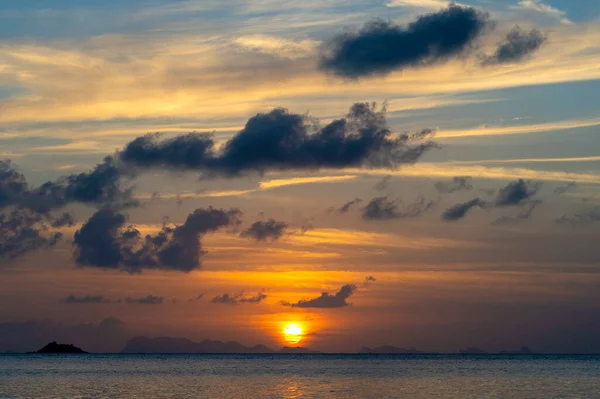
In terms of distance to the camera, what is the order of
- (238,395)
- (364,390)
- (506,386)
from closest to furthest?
(238,395)
(364,390)
(506,386)

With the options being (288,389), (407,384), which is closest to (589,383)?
(407,384)

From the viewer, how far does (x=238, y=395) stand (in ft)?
473

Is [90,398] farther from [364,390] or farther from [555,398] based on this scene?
[555,398]

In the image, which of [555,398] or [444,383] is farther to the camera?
[444,383]

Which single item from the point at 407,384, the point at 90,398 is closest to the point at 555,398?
the point at 407,384

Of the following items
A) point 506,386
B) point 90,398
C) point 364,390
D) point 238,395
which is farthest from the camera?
point 506,386

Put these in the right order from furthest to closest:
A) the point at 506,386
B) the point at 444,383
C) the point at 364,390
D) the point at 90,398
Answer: the point at 444,383 < the point at 506,386 < the point at 364,390 < the point at 90,398

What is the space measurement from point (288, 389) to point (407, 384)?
1200 inches

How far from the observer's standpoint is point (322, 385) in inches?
6924

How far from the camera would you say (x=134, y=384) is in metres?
180

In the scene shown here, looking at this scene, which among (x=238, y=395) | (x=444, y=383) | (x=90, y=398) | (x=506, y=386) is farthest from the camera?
(x=444, y=383)

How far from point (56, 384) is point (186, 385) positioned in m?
28.0

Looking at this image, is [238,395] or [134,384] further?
[134,384]

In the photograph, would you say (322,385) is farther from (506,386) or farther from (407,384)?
(506,386)
